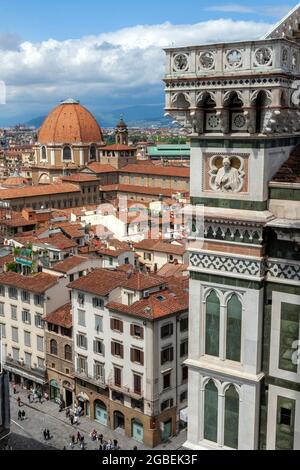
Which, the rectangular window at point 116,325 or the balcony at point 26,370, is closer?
the rectangular window at point 116,325

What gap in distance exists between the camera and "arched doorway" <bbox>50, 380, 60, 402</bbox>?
1011 inches

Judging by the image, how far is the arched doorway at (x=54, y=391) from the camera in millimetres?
25684

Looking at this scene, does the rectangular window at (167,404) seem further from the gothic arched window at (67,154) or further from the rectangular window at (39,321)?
the gothic arched window at (67,154)

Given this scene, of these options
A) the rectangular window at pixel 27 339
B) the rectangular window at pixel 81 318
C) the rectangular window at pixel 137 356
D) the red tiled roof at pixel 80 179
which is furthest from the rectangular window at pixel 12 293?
the red tiled roof at pixel 80 179

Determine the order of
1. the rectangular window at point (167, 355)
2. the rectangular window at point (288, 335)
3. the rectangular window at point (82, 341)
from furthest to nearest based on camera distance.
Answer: the rectangular window at point (82, 341), the rectangular window at point (167, 355), the rectangular window at point (288, 335)

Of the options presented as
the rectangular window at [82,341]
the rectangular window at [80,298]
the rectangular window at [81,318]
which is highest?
the rectangular window at [80,298]

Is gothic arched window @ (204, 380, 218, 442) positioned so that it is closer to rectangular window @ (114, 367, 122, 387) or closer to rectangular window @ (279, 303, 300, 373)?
rectangular window @ (279, 303, 300, 373)

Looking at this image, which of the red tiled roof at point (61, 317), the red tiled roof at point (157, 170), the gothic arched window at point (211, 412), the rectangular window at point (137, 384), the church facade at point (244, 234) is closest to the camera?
the church facade at point (244, 234)

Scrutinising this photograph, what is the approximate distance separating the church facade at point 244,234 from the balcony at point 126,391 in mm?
15506

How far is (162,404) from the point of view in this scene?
21.8m

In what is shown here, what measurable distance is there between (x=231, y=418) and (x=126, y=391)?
636 inches

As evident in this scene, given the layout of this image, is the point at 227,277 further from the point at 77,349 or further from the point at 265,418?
the point at 77,349
